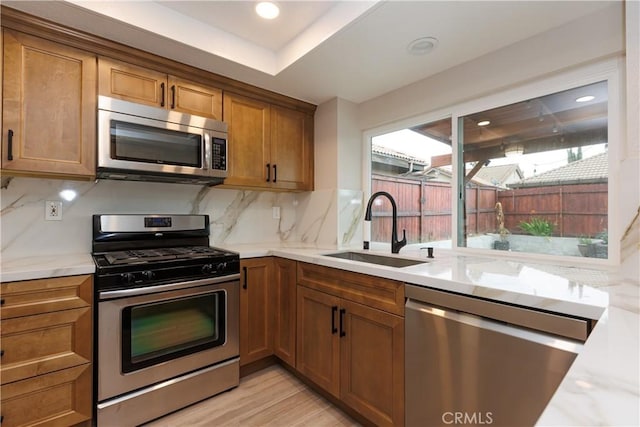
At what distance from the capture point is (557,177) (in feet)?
5.65

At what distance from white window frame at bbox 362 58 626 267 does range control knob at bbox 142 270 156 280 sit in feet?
6.31

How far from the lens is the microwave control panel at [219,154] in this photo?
83.7 inches

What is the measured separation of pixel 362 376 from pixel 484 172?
4.94ft

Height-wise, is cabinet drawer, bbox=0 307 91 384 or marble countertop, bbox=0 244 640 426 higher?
marble countertop, bbox=0 244 640 426

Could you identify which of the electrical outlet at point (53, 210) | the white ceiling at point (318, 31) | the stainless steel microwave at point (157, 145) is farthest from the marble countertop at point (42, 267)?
the white ceiling at point (318, 31)

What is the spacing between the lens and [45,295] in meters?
1.43

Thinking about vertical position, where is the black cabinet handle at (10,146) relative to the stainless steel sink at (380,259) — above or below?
above

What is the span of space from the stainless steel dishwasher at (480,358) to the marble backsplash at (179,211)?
131 cm

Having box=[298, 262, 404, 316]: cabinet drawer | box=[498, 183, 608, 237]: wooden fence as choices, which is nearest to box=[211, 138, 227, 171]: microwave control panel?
box=[298, 262, 404, 316]: cabinet drawer

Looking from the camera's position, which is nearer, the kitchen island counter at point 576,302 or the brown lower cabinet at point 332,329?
the kitchen island counter at point 576,302

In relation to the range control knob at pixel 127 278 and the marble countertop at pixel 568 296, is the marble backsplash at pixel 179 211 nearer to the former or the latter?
the marble countertop at pixel 568 296

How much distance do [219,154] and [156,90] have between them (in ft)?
1.81

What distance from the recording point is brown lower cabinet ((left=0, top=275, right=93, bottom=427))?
1.36 meters

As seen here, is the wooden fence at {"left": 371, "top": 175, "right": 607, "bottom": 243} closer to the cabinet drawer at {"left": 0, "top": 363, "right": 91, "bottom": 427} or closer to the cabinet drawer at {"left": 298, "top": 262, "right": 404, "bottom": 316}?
the cabinet drawer at {"left": 298, "top": 262, "right": 404, "bottom": 316}
